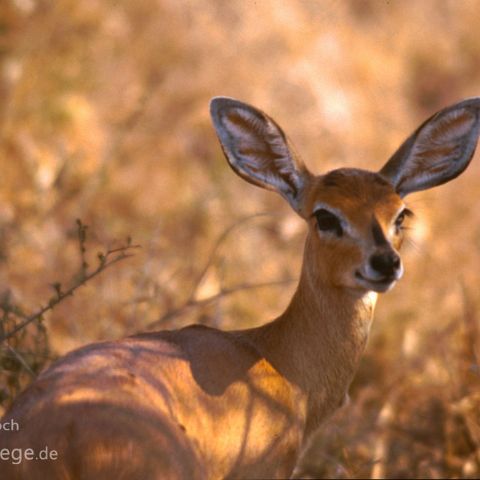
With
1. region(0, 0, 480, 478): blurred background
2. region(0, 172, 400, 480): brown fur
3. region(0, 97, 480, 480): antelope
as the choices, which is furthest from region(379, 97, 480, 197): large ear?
region(0, 0, 480, 478): blurred background

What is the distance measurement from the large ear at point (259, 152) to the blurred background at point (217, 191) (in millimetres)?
570

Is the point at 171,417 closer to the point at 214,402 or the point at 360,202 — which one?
the point at 214,402

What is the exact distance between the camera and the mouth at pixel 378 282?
5039 mm

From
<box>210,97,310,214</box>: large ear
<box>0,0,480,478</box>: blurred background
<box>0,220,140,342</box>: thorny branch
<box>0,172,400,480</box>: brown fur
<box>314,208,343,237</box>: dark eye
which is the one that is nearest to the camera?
<box>0,172,400,480</box>: brown fur

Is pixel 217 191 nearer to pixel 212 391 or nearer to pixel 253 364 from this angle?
pixel 253 364

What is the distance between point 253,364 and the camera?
5.25 meters

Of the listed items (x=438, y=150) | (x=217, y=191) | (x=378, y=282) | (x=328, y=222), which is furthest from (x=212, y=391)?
(x=217, y=191)

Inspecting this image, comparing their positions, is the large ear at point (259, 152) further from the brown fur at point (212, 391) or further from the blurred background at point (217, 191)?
the blurred background at point (217, 191)

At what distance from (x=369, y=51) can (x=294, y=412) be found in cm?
1108

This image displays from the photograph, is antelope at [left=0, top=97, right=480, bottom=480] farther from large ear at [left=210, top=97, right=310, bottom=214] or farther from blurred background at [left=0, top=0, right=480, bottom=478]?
blurred background at [left=0, top=0, right=480, bottom=478]

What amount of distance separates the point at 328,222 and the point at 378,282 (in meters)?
0.45

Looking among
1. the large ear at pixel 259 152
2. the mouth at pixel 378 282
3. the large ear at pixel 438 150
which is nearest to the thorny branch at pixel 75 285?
the large ear at pixel 259 152

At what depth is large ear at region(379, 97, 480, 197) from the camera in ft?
19.1

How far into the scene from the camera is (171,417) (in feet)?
14.5
